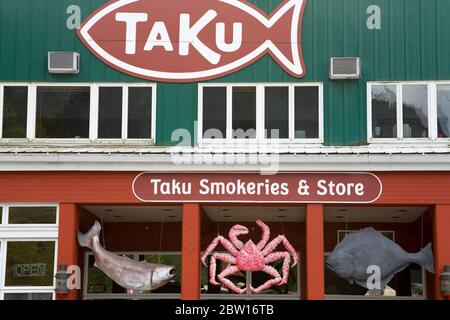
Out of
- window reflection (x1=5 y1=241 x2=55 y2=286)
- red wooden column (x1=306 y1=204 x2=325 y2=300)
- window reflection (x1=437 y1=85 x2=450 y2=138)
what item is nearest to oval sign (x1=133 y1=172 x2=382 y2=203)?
red wooden column (x1=306 y1=204 x2=325 y2=300)

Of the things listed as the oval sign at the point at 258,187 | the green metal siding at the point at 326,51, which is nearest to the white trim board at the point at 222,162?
the oval sign at the point at 258,187

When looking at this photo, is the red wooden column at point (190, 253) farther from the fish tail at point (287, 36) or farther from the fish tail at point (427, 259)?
the fish tail at point (427, 259)

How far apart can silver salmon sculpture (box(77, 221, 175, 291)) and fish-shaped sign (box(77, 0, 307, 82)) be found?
149 inches

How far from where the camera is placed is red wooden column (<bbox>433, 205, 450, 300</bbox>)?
1805cm

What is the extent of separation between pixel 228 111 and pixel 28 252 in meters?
5.23

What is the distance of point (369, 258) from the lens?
1853 cm

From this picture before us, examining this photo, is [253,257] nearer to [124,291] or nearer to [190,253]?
[190,253]

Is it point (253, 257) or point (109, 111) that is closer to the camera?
point (253, 257)

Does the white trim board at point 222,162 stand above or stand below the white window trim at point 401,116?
→ below

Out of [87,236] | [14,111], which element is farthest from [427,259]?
[14,111]

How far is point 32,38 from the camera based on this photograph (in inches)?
774

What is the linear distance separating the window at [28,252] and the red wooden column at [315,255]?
209 inches

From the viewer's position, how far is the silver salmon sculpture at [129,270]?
1862cm
